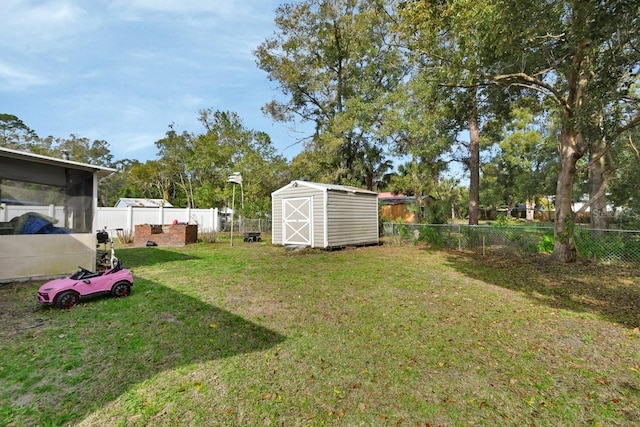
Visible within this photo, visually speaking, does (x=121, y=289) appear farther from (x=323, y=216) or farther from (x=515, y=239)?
(x=515, y=239)

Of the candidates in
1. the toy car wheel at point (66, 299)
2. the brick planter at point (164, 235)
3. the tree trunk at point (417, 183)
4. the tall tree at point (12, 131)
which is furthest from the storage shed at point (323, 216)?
the tall tree at point (12, 131)

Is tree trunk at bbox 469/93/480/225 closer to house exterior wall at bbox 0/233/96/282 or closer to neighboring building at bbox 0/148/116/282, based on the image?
neighboring building at bbox 0/148/116/282

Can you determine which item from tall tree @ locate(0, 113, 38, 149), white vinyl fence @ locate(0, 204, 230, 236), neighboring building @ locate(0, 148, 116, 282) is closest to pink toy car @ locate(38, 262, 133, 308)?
neighboring building @ locate(0, 148, 116, 282)

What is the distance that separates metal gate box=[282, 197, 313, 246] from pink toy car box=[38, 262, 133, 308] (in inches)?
274

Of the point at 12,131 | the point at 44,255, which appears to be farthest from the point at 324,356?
the point at 12,131

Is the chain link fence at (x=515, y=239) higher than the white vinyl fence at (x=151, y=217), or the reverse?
the white vinyl fence at (x=151, y=217)

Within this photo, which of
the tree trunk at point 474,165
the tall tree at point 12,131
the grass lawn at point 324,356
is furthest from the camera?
the tall tree at point 12,131

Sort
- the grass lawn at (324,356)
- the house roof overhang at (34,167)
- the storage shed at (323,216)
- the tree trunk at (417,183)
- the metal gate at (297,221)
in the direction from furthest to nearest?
1. the tree trunk at (417,183)
2. the metal gate at (297,221)
3. the storage shed at (323,216)
4. the house roof overhang at (34,167)
5. the grass lawn at (324,356)

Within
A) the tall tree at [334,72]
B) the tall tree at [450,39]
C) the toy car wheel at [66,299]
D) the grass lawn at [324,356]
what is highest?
the tall tree at [334,72]

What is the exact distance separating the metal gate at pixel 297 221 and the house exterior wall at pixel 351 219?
31.5 inches

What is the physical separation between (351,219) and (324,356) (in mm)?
9087

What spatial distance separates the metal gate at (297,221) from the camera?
11367 mm

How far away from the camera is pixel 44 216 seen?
5973 mm

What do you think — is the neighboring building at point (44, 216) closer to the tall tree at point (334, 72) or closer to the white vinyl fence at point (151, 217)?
the white vinyl fence at point (151, 217)
